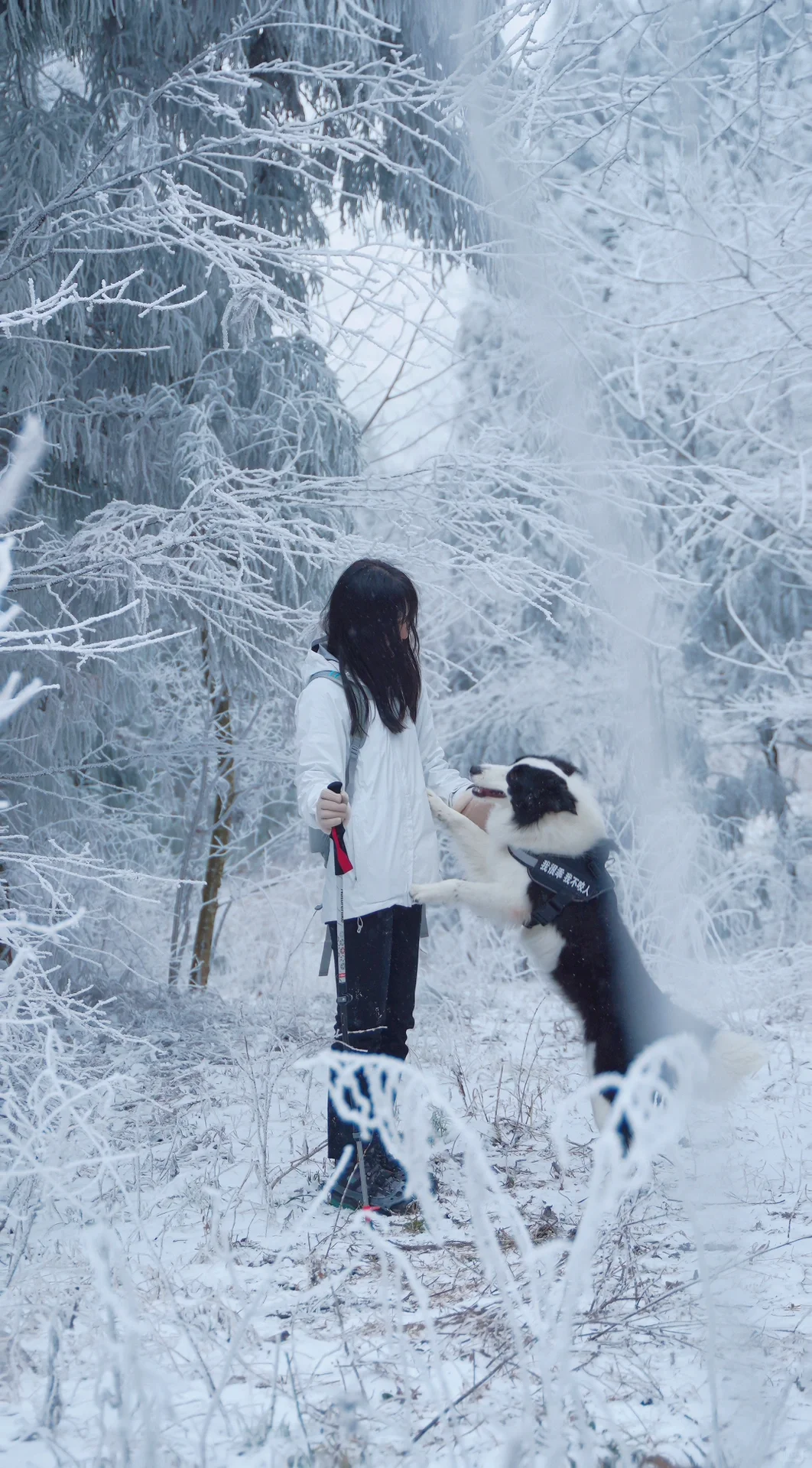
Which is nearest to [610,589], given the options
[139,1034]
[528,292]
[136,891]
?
[528,292]

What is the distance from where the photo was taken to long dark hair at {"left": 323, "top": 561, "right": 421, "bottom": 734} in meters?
2.93

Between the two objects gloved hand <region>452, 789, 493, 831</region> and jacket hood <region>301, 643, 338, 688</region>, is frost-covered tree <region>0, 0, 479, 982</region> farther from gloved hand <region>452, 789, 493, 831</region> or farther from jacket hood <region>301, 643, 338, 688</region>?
gloved hand <region>452, 789, 493, 831</region>

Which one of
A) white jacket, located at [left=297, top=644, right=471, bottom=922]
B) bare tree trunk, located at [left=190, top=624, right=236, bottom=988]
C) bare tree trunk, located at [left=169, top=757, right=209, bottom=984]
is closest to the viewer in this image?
white jacket, located at [left=297, top=644, right=471, bottom=922]

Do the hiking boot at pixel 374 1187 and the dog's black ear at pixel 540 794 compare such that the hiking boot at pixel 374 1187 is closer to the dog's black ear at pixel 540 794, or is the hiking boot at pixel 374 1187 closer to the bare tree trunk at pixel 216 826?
the dog's black ear at pixel 540 794

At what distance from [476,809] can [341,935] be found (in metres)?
0.72

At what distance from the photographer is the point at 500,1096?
13.0 ft

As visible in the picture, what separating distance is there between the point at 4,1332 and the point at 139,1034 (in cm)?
276

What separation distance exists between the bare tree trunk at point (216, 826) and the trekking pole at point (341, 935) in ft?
7.96

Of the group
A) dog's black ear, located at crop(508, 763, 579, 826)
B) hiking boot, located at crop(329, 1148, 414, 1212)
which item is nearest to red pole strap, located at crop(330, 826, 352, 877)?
dog's black ear, located at crop(508, 763, 579, 826)

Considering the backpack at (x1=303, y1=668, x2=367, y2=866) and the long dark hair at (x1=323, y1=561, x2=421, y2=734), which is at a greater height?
the long dark hair at (x1=323, y1=561, x2=421, y2=734)

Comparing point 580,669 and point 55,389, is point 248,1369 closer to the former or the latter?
point 55,389

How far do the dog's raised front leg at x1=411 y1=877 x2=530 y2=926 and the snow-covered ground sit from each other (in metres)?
0.59

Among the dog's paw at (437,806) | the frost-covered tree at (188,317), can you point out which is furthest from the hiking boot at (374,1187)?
the frost-covered tree at (188,317)

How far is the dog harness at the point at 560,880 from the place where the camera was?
3.04 m
